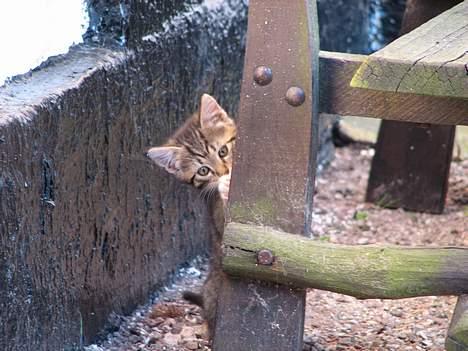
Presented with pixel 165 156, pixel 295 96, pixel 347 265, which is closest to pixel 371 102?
pixel 295 96

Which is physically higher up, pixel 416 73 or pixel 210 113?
pixel 416 73

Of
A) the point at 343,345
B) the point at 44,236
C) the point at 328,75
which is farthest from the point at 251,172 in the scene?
the point at 343,345

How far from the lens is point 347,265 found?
2.69 metres

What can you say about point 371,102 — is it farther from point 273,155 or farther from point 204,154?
point 204,154

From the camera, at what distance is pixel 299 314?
278 centimetres

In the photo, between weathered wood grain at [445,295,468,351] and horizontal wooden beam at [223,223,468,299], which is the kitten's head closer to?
horizontal wooden beam at [223,223,468,299]

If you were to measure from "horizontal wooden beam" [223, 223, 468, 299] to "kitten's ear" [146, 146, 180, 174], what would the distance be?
0.93 m

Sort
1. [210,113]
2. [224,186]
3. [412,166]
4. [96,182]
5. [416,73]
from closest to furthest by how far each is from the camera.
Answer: [416,73] < [96,182] < [224,186] < [210,113] < [412,166]

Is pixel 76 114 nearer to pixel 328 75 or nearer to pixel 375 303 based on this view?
pixel 328 75

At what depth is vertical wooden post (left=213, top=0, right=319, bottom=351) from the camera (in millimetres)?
2719

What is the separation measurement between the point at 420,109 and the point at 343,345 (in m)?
1.07

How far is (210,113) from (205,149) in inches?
5.8

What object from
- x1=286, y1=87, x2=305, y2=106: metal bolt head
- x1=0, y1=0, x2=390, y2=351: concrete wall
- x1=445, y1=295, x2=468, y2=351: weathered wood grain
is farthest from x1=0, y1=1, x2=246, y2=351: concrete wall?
x1=445, y1=295, x2=468, y2=351: weathered wood grain

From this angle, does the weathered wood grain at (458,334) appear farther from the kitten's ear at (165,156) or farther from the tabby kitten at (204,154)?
the kitten's ear at (165,156)
